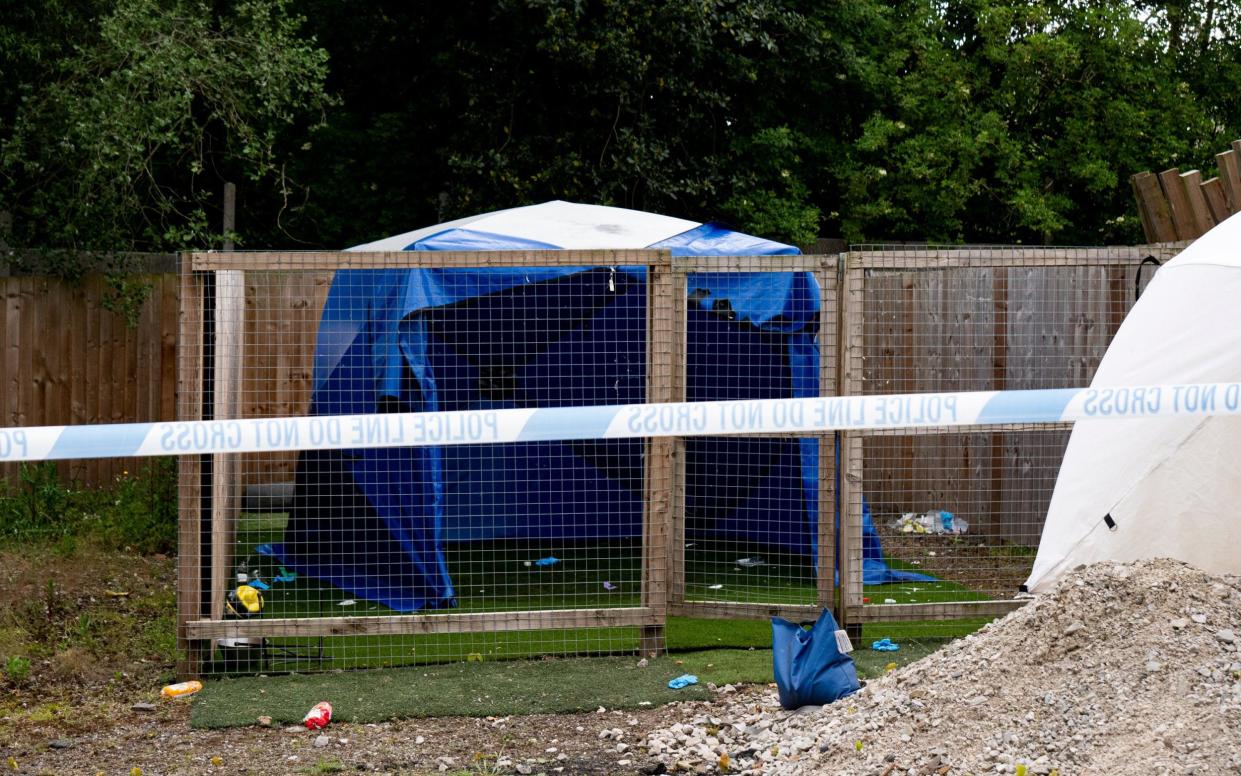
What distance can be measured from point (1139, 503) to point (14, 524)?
774 cm

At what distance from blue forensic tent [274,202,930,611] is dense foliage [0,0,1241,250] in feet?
11.5

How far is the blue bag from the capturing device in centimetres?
499

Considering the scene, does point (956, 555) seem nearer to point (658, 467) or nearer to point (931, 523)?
point (931, 523)

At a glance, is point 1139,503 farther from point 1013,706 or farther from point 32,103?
→ point 32,103

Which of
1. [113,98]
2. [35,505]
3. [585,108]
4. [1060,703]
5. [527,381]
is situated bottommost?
[1060,703]

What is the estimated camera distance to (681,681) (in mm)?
5754

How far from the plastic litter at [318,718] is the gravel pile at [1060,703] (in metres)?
1.43

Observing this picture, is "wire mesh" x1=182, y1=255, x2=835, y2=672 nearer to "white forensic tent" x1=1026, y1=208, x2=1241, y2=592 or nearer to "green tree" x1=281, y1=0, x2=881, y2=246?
"white forensic tent" x1=1026, y1=208, x2=1241, y2=592

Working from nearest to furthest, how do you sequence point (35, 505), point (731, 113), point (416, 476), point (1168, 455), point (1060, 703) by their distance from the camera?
1. point (1060, 703)
2. point (1168, 455)
3. point (416, 476)
4. point (35, 505)
5. point (731, 113)

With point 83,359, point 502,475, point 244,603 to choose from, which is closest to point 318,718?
point 244,603

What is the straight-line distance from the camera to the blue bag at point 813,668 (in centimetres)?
499

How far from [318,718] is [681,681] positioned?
5.39 feet

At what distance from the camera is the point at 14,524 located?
914 cm

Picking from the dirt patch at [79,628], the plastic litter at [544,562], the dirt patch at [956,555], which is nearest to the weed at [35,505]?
the dirt patch at [79,628]
